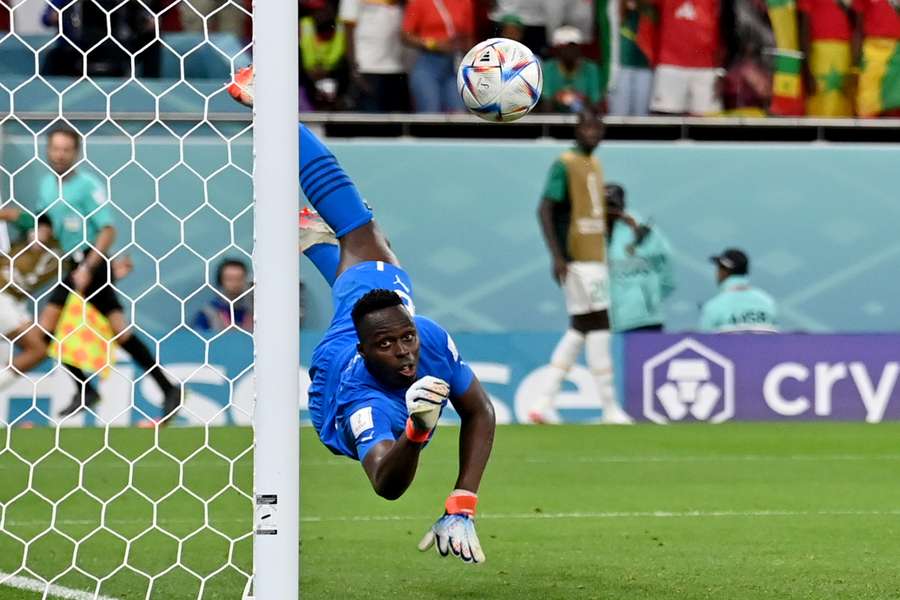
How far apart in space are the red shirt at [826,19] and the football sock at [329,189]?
9.33 metres

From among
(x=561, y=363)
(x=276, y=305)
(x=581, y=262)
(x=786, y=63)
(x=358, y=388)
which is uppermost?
(x=276, y=305)

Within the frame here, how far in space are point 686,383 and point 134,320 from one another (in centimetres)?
441

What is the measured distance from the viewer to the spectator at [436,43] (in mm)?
13984

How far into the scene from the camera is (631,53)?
47.9 ft

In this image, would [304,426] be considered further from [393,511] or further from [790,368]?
[393,511]

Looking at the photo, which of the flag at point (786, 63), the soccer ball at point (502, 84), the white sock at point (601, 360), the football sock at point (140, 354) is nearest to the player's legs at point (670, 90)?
the flag at point (786, 63)

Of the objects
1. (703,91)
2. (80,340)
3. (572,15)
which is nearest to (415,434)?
(80,340)

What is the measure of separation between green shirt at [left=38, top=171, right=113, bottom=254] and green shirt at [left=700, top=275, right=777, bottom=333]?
17.6ft

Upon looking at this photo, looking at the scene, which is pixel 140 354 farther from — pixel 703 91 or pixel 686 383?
pixel 703 91

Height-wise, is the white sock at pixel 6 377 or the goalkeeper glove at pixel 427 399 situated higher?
the goalkeeper glove at pixel 427 399

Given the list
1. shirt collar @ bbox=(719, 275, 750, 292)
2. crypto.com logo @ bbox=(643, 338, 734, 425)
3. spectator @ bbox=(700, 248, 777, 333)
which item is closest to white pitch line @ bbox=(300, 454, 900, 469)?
crypto.com logo @ bbox=(643, 338, 734, 425)

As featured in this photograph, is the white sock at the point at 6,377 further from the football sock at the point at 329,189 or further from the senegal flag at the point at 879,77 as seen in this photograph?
the senegal flag at the point at 879,77

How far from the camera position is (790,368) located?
495 inches

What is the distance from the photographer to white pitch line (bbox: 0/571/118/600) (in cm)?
521
